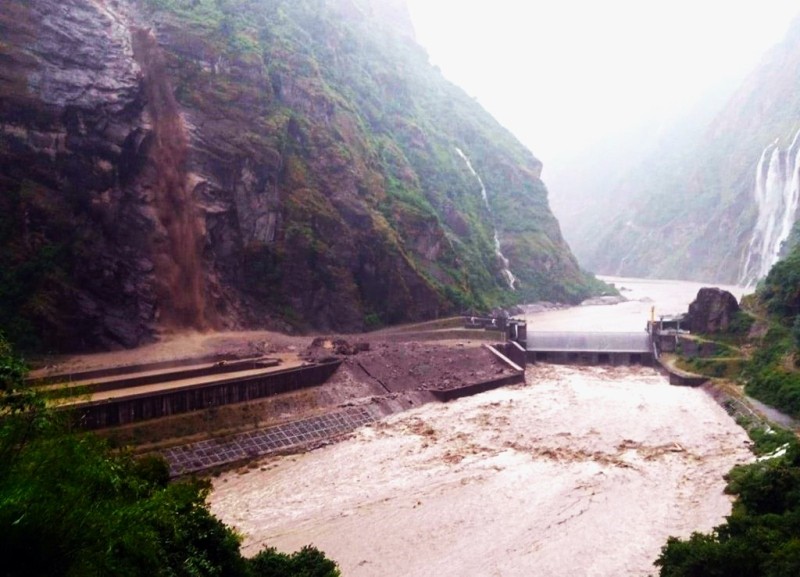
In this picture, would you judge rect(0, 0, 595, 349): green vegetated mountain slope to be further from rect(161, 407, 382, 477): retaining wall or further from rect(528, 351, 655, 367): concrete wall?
rect(161, 407, 382, 477): retaining wall

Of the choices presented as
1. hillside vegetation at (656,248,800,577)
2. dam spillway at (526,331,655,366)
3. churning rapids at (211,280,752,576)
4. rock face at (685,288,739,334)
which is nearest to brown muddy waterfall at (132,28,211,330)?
churning rapids at (211,280,752,576)

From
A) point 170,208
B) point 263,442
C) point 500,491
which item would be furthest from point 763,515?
point 170,208

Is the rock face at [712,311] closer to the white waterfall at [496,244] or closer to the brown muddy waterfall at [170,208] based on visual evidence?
the white waterfall at [496,244]

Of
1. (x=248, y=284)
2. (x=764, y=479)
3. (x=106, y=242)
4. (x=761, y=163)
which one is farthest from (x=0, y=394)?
(x=761, y=163)

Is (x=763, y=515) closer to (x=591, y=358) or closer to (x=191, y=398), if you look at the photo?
(x=191, y=398)

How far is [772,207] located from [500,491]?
9258 cm

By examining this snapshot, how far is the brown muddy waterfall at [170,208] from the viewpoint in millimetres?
46094

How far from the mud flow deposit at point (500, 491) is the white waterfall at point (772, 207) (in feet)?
210

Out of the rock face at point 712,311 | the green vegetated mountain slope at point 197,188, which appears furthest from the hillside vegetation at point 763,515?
the green vegetated mountain slope at point 197,188

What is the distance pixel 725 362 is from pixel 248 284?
34123 millimetres

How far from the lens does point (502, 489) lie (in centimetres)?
2620

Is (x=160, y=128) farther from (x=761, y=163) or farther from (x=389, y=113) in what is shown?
(x=761, y=163)

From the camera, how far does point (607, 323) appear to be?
70938mm

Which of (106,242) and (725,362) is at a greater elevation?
(106,242)
